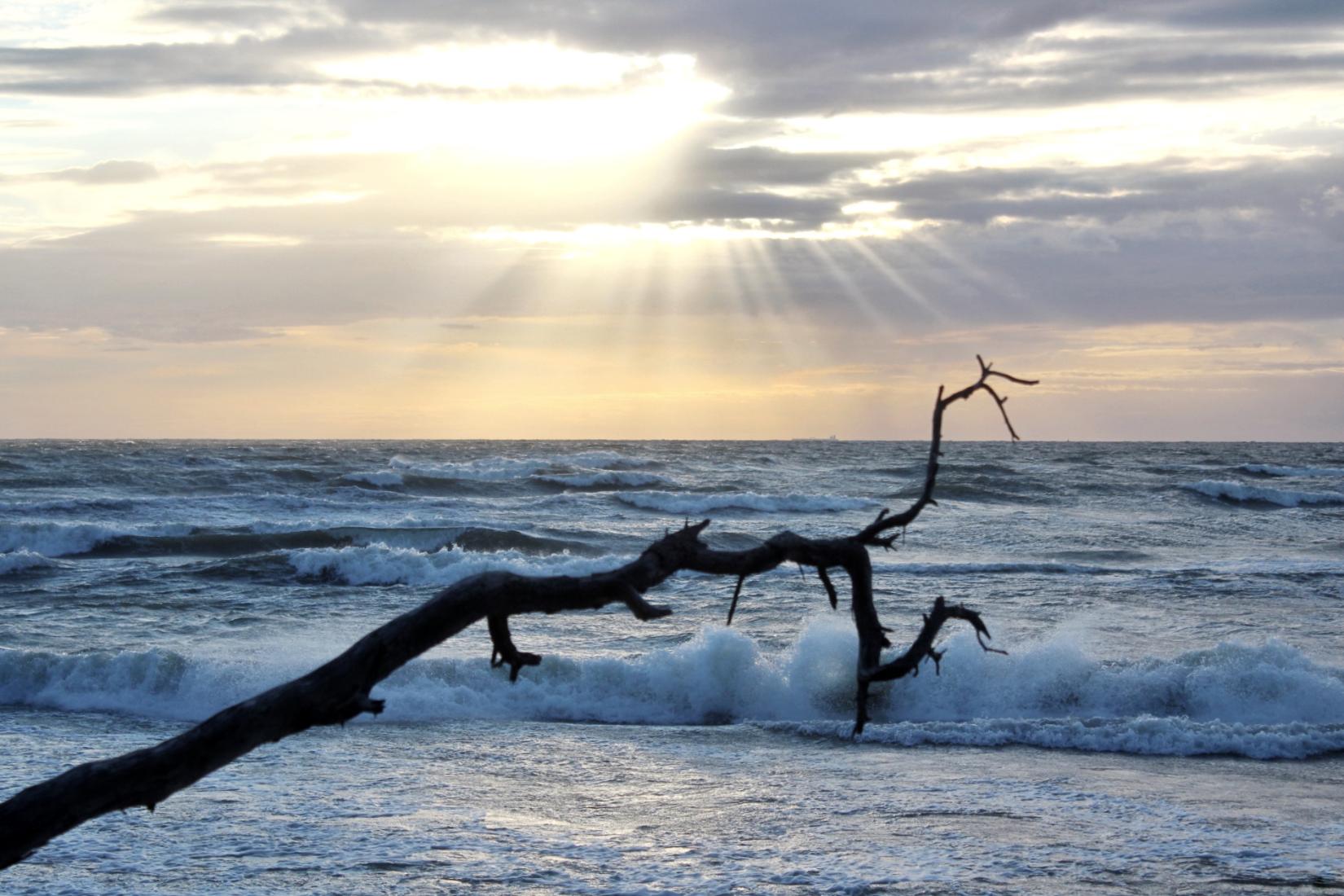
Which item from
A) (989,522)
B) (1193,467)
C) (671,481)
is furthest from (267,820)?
(1193,467)

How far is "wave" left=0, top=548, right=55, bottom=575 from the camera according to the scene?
2272 centimetres

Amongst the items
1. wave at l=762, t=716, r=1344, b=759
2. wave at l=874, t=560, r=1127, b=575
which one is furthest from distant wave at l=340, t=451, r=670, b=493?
wave at l=762, t=716, r=1344, b=759

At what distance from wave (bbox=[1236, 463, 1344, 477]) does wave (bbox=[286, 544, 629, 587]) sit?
46.0 m

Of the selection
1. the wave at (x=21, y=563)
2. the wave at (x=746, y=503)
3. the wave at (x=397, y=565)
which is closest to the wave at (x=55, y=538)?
the wave at (x=21, y=563)

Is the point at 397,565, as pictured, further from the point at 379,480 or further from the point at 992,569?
the point at 379,480

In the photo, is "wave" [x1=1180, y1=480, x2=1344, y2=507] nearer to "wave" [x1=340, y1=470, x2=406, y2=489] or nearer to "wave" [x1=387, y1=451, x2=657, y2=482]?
"wave" [x1=387, y1=451, x2=657, y2=482]

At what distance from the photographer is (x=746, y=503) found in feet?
127

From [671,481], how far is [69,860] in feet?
130

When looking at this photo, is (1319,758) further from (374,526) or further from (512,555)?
(374,526)

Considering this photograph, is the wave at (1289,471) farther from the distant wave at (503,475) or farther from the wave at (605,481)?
the wave at (605,481)

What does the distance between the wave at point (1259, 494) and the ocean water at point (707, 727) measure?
51.6 feet

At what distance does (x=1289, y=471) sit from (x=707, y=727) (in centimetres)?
5553

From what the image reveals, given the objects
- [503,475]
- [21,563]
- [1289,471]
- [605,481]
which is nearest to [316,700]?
[21,563]

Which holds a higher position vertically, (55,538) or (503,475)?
(503,475)
